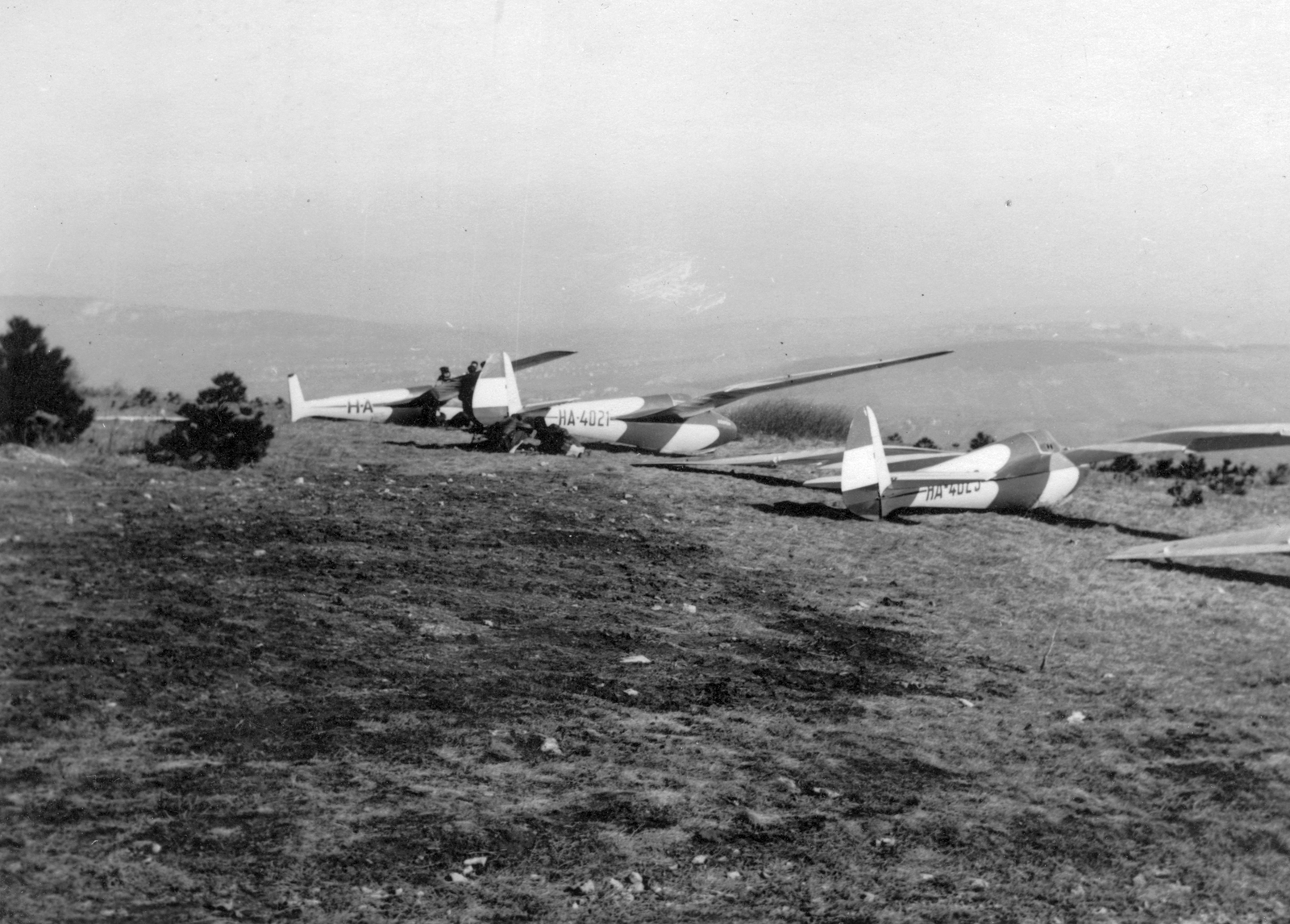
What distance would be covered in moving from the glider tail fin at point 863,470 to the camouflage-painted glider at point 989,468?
11 mm

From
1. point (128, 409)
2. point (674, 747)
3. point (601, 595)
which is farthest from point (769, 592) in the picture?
point (128, 409)

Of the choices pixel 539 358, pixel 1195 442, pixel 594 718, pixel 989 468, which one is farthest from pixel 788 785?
pixel 539 358

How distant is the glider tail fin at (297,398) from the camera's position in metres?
22.8

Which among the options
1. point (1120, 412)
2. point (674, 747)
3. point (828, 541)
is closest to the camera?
point (674, 747)

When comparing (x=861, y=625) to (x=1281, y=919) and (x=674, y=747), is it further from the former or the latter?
(x=1281, y=919)

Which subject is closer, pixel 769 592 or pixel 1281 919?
pixel 1281 919

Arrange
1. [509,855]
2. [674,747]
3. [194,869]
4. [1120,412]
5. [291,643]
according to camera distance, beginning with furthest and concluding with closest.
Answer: [1120,412] → [291,643] → [674,747] → [509,855] → [194,869]

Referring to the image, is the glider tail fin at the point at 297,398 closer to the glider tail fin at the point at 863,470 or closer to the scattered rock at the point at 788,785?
the glider tail fin at the point at 863,470

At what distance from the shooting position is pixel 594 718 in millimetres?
8297

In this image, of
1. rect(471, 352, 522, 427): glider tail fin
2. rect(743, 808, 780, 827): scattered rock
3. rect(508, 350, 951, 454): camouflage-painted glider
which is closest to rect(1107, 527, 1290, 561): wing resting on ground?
rect(508, 350, 951, 454): camouflage-painted glider

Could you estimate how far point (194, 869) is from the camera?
5.54 metres

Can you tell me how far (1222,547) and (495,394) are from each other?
12564 mm

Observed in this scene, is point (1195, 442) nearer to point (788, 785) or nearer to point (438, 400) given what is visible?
point (788, 785)

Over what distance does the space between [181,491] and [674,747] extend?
8.45m
